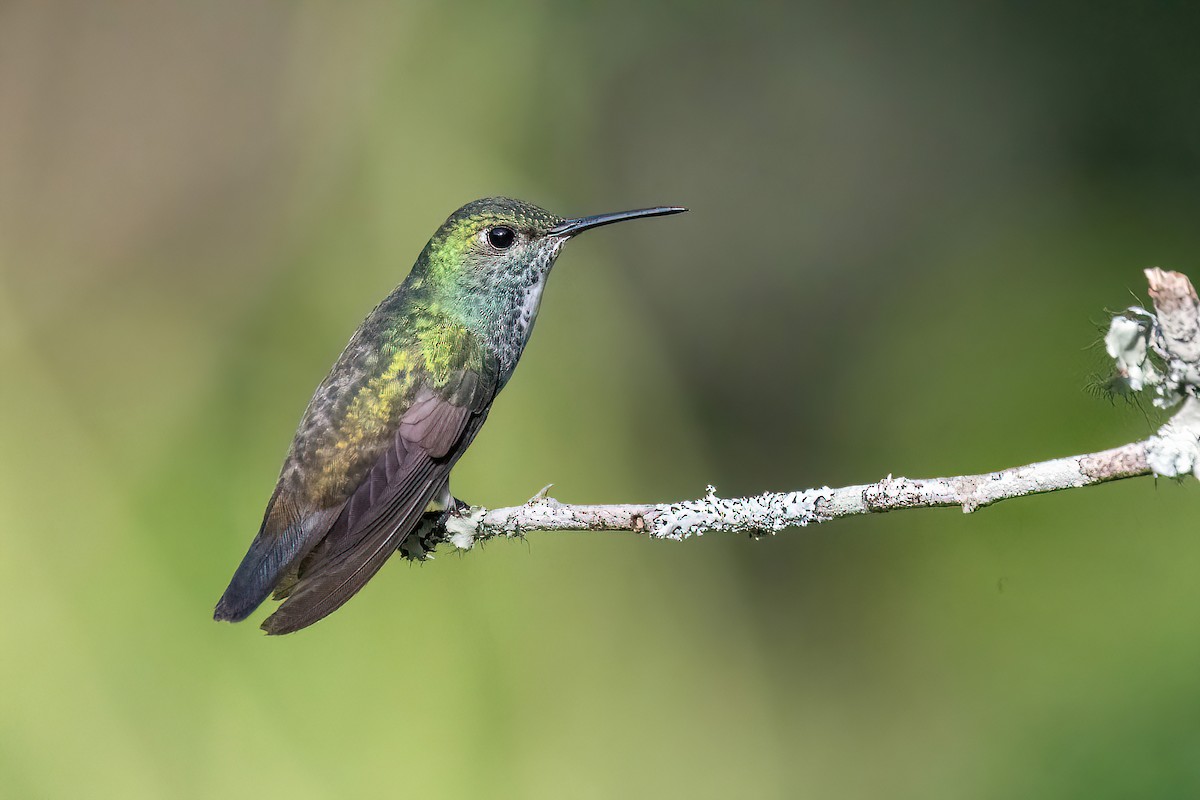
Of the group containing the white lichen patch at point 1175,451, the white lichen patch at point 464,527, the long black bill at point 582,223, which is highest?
the long black bill at point 582,223

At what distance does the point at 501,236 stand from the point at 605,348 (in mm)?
1476

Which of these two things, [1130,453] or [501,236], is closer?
[1130,453]

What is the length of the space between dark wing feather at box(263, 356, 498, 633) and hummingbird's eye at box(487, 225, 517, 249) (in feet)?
1.02

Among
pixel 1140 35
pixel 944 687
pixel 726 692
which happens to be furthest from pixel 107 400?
pixel 1140 35

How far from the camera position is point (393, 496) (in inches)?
95.7

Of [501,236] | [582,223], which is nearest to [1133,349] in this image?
[582,223]

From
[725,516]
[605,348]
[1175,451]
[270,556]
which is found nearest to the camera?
[1175,451]

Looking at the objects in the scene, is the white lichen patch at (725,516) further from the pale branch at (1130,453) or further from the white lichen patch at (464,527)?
the white lichen patch at (464,527)

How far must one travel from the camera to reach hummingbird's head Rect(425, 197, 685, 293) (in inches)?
107

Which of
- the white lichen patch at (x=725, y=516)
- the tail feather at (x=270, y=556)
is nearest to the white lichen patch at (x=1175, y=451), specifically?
the white lichen patch at (x=725, y=516)

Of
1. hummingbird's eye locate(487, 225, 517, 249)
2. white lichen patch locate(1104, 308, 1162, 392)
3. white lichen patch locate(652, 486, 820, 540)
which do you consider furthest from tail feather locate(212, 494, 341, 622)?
white lichen patch locate(1104, 308, 1162, 392)

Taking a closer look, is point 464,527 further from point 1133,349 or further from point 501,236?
point 1133,349

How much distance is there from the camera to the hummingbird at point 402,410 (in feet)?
7.73

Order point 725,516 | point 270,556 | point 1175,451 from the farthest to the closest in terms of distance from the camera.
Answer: point 270,556, point 725,516, point 1175,451
